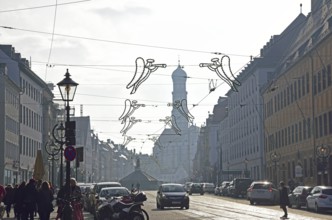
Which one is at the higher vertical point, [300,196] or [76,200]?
[300,196]

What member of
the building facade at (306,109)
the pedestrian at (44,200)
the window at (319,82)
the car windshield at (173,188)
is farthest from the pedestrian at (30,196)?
the window at (319,82)

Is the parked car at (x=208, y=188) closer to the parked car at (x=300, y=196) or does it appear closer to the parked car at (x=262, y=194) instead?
the parked car at (x=262, y=194)

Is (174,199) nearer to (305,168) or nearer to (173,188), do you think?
(173,188)

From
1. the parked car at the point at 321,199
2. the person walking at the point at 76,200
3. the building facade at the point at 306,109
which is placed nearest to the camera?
the person walking at the point at 76,200

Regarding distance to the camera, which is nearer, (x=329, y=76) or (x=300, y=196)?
(x=300, y=196)

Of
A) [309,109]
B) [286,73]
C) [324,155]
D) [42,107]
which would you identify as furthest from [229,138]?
[324,155]

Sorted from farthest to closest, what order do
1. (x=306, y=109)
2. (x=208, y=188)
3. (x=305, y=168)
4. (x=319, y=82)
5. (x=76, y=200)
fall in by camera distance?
(x=208, y=188) < (x=305, y=168) < (x=306, y=109) < (x=319, y=82) < (x=76, y=200)

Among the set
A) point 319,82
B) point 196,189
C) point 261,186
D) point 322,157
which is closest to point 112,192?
point 261,186

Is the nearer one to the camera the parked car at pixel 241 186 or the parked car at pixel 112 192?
the parked car at pixel 112 192

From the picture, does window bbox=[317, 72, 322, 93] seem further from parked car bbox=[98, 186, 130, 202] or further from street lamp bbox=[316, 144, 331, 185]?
parked car bbox=[98, 186, 130, 202]

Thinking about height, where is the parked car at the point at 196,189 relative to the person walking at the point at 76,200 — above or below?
above

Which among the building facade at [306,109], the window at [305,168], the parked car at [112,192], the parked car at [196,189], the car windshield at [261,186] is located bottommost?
the parked car at [112,192]

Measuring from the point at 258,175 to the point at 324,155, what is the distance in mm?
39648

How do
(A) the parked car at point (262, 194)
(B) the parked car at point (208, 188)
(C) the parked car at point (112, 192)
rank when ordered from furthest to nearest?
(B) the parked car at point (208, 188) < (A) the parked car at point (262, 194) < (C) the parked car at point (112, 192)
